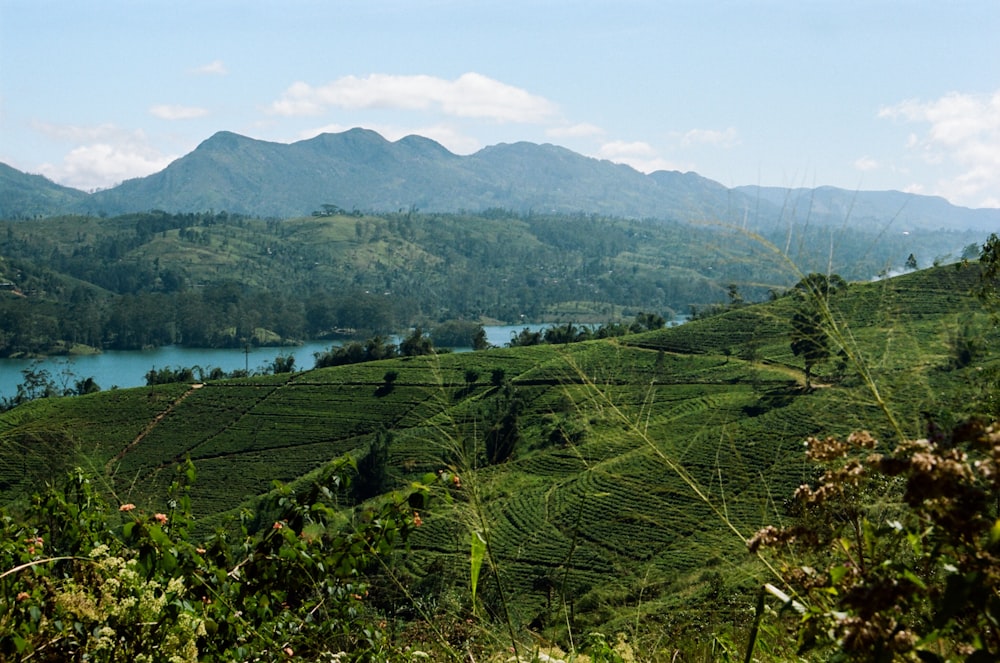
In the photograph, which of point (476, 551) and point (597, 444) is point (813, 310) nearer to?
point (597, 444)

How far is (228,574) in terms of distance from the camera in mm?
2592

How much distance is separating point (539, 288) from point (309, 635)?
182566 millimetres

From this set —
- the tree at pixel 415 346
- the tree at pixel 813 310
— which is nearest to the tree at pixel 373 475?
the tree at pixel 415 346

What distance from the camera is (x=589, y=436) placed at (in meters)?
1.92

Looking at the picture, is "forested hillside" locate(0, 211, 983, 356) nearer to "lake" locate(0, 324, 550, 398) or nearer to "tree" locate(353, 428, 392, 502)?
"lake" locate(0, 324, 550, 398)

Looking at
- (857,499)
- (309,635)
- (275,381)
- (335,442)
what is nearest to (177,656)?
(309,635)

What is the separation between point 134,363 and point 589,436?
394 feet

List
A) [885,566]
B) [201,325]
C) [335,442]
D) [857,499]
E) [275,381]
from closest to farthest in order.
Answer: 1. [885,566]
2. [857,499]
3. [335,442]
4. [275,381]
5. [201,325]

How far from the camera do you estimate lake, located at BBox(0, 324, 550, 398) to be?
323 ft

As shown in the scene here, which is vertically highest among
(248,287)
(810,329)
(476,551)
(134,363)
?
(810,329)

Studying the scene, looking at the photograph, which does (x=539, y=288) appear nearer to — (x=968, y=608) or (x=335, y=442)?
(x=335, y=442)

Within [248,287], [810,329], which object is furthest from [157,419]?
[248,287]

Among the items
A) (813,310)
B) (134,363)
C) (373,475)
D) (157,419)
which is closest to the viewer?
(813,310)

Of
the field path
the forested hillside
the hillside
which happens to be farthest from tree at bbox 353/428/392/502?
the forested hillside
